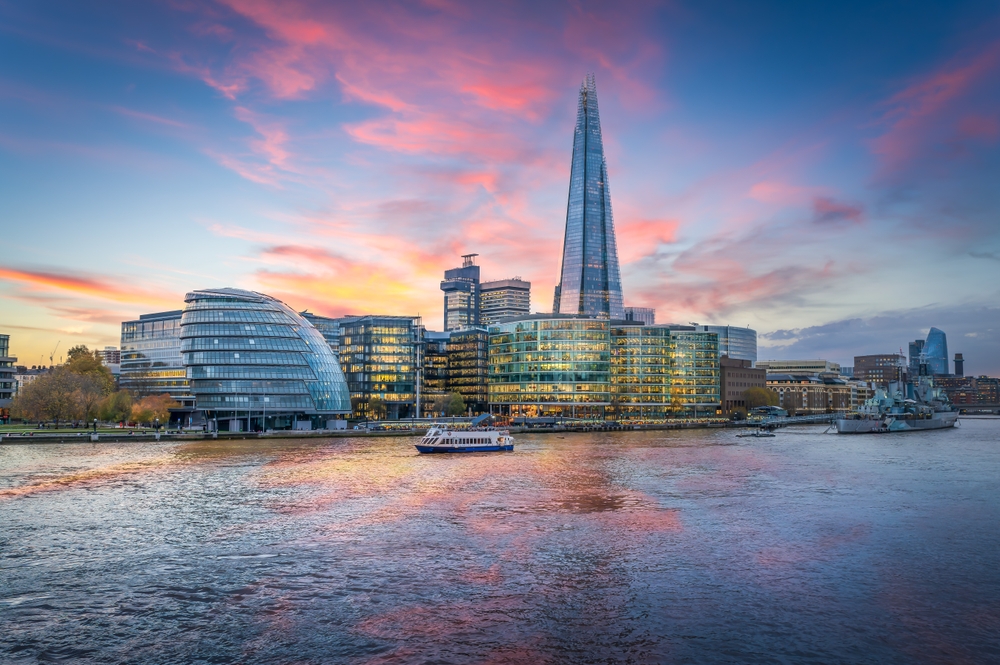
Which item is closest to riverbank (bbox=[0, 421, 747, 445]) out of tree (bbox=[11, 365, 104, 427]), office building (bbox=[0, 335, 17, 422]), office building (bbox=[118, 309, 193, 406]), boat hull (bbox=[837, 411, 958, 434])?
tree (bbox=[11, 365, 104, 427])

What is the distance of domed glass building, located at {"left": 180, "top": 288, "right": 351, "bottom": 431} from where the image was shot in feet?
490

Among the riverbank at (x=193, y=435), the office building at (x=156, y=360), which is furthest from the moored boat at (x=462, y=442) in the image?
the office building at (x=156, y=360)

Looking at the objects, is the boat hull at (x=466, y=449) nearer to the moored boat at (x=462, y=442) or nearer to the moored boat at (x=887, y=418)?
the moored boat at (x=462, y=442)

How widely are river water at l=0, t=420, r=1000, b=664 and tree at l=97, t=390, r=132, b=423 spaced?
68.5m

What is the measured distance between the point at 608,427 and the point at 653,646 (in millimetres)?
162581

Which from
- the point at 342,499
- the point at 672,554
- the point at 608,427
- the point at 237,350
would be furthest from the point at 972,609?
the point at 608,427

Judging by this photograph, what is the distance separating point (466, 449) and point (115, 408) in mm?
72363

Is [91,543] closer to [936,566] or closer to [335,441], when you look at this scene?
[936,566]

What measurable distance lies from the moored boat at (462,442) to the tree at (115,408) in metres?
65.6

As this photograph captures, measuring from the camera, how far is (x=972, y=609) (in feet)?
103

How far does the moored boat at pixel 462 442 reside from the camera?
351 feet

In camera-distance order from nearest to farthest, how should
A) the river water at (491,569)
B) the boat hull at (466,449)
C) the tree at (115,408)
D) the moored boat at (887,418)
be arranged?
the river water at (491,569) → the boat hull at (466,449) → the tree at (115,408) → the moored boat at (887,418)

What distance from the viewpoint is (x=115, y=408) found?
137875 millimetres

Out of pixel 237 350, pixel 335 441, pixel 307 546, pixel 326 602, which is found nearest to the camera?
pixel 326 602
